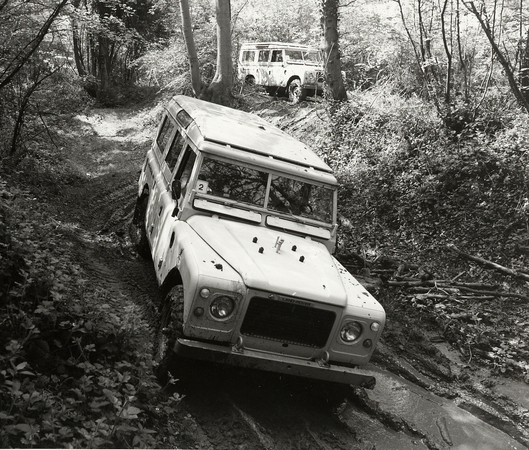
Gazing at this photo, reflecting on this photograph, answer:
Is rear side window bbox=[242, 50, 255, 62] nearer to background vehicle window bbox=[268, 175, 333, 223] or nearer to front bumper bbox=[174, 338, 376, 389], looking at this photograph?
background vehicle window bbox=[268, 175, 333, 223]

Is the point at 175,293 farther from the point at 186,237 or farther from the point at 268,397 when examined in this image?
the point at 268,397

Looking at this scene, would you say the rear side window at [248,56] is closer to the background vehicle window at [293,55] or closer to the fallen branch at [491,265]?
the background vehicle window at [293,55]

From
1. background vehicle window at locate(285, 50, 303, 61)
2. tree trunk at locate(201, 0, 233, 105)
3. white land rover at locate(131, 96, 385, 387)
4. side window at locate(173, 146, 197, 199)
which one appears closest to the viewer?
white land rover at locate(131, 96, 385, 387)

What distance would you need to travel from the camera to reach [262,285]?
180 inches

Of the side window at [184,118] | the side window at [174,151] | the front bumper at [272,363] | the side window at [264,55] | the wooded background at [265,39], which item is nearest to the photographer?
the front bumper at [272,363]

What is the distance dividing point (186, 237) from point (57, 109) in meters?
7.77

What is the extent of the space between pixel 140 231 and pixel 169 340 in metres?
3.44

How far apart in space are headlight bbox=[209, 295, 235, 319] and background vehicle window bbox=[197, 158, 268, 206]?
1.56 m

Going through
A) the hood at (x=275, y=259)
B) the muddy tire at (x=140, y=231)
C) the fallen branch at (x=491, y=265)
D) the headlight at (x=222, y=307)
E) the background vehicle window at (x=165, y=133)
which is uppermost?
the background vehicle window at (x=165, y=133)

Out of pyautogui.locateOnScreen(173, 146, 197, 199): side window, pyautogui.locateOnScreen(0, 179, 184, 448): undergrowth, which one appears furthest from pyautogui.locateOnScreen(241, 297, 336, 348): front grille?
pyautogui.locateOnScreen(173, 146, 197, 199): side window

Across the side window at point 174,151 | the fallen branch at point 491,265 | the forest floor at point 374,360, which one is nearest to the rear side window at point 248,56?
the forest floor at point 374,360

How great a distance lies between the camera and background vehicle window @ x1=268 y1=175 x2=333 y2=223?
5969 millimetres

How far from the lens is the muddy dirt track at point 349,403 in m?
4.60

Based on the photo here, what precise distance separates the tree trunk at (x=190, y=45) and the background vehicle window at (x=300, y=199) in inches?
423
